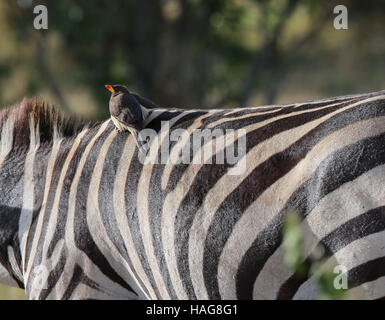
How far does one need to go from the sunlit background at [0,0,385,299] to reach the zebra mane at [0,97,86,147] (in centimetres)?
890

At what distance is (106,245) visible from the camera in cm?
357

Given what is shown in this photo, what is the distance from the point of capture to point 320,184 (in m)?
2.90

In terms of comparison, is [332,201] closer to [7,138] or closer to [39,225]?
[39,225]

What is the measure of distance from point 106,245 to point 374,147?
1.42m

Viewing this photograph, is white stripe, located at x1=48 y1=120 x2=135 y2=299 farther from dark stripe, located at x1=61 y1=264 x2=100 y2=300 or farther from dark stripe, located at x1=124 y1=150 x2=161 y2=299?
dark stripe, located at x1=124 y1=150 x2=161 y2=299

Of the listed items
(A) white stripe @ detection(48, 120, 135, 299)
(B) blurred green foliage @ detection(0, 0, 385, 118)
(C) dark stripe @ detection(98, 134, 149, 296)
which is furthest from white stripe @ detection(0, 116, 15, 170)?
(B) blurred green foliage @ detection(0, 0, 385, 118)

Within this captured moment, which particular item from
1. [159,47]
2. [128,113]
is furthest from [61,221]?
[159,47]

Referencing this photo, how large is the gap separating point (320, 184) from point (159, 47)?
1218 centimetres

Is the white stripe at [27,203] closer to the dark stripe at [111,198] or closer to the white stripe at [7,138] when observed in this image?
the white stripe at [7,138]

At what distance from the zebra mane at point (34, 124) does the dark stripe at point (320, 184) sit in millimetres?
1505

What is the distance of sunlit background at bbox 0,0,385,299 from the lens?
45.1 feet

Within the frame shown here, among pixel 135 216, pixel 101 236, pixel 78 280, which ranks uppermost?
pixel 135 216

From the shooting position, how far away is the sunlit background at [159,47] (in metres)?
13.7

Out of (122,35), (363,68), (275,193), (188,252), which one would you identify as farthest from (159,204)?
(363,68)
